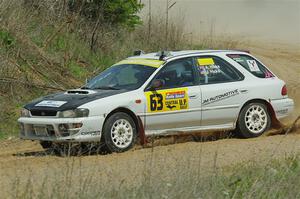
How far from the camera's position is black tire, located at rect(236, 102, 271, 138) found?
13789 mm

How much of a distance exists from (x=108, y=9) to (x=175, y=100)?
10.6m

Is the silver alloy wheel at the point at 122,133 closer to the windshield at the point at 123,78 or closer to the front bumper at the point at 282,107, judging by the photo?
the windshield at the point at 123,78

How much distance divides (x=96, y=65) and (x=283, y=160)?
12044mm

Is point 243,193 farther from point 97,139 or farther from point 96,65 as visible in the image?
point 96,65

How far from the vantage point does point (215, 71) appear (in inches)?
544

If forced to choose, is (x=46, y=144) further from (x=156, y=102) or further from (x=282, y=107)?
(x=282, y=107)

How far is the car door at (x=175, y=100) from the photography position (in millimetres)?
12898

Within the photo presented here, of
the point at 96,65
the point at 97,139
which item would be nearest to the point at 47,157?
the point at 97,139

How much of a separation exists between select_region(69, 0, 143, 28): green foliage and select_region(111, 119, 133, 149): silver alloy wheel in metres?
10.5

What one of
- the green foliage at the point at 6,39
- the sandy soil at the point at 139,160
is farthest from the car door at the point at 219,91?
the green foliage at the point at 6,39

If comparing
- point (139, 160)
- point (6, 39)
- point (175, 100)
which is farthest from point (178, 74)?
point (6, 39)

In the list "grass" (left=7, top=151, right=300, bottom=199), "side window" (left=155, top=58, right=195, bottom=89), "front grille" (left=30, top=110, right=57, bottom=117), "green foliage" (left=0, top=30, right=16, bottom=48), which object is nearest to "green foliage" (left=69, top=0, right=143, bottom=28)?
"green foliage" (left=0, top=30, right=16, bottom=48)

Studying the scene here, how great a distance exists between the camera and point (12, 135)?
1548 centimetres

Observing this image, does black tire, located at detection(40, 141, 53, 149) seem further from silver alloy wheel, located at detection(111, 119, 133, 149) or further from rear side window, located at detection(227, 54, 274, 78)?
rear side window, located at detection(227, 54, 274, 78)
